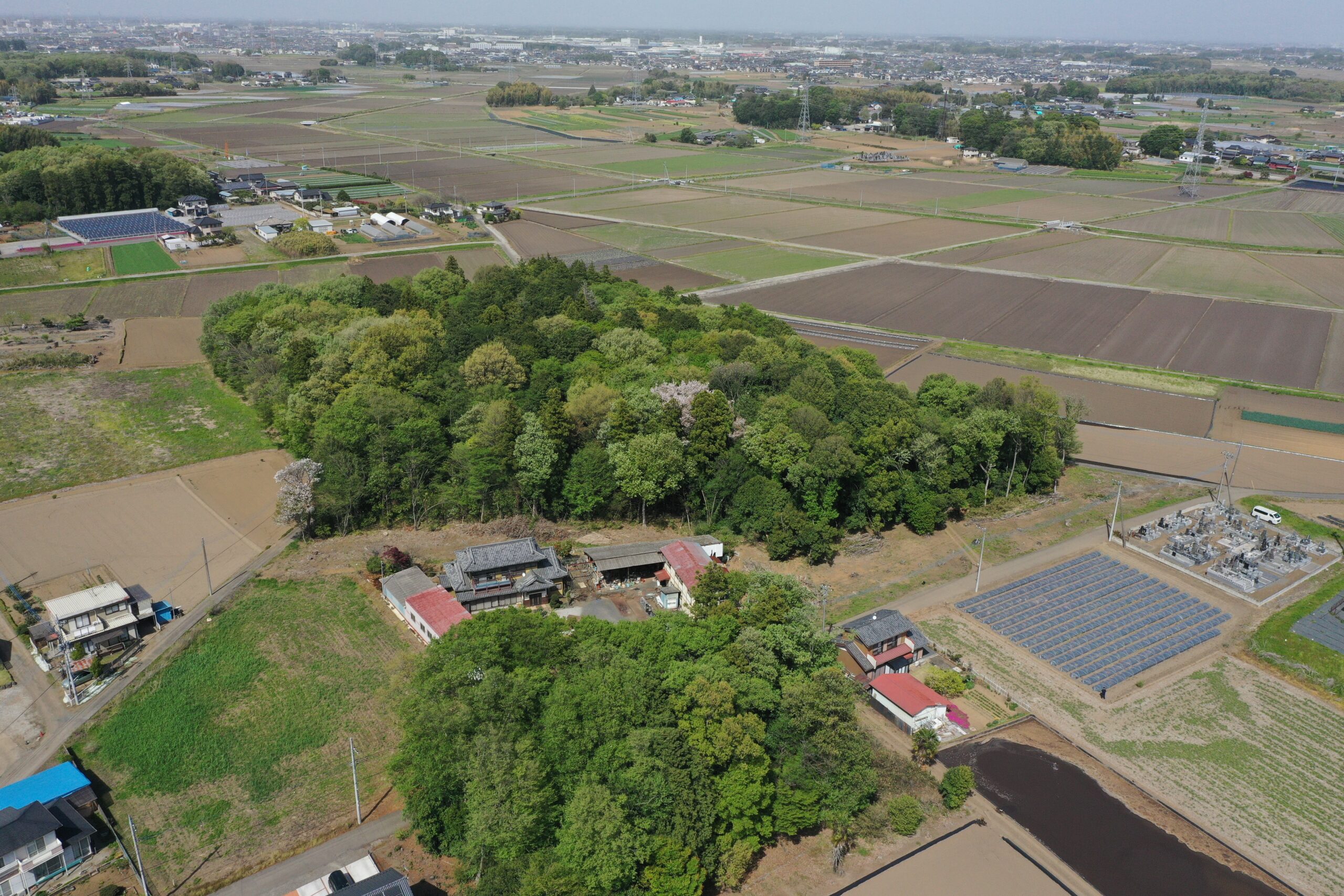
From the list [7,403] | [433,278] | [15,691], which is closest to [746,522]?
[15,691]

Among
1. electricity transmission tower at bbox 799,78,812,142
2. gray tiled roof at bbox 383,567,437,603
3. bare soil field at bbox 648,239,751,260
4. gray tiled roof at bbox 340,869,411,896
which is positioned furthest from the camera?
electricity transmission tower at bbox 799,78,812,142

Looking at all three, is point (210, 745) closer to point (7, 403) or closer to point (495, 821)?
point (495, 821)

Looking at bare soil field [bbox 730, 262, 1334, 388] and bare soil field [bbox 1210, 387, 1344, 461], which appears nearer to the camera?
bare soil field [bbox 1210, 387, 1344, 461]

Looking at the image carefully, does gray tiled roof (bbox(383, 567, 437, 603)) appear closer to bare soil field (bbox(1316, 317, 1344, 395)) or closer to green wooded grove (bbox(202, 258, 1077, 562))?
green wooded grove (bbox(202, 258, 1077, 562))

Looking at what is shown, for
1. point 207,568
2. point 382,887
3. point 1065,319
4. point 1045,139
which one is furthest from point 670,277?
point 1045,139

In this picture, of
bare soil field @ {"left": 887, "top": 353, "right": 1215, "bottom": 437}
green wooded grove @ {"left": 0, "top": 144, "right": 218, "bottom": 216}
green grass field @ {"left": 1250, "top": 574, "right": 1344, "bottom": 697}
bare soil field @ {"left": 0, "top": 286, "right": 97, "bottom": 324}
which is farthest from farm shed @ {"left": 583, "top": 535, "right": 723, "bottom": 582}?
green wooded grove @ {"left": 0, "top": 144, "right": 218, "bottom": 216}

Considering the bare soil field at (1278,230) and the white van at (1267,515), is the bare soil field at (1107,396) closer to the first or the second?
the white van at (1267,515)
